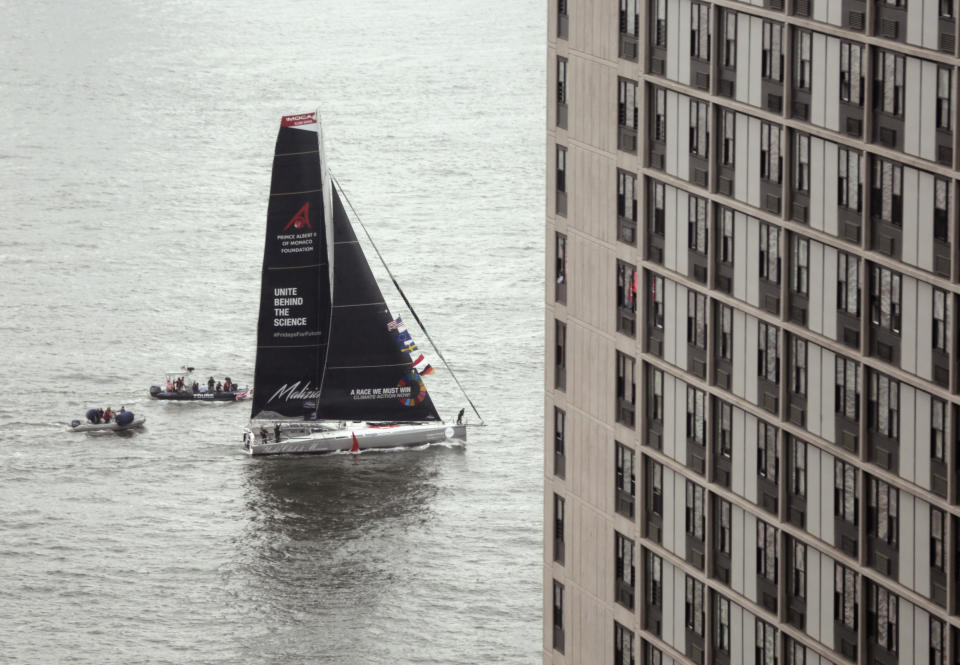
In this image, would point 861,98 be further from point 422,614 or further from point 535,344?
point 535,344

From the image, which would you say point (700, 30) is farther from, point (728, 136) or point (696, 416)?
point (696, 416)

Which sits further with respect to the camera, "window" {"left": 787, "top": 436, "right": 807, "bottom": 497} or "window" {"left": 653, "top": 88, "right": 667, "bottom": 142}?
"window" {"left": 653, "top": 88, "right": 667, "bottom": 142}

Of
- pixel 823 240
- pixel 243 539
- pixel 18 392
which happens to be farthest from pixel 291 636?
pixel 823 240

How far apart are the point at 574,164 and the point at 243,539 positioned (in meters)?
74.7

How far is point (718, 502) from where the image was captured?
254 feet

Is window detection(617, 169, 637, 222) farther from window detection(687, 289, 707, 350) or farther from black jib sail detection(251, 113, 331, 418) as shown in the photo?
black jib sail detection(251, 113, 331, 418)

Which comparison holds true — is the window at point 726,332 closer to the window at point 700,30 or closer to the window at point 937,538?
the window at point 700,30

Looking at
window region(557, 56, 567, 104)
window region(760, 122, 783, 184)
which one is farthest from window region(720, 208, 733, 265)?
window region(557, 56, 567, 104)

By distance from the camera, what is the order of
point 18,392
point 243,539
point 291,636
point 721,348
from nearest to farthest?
point 721,348
point 291,636
point 243,539
point 18,392

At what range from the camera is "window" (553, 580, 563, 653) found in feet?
287

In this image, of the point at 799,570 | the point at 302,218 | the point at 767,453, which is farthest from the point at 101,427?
the point at 799,570

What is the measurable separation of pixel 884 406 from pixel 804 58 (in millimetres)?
10093

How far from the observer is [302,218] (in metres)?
165

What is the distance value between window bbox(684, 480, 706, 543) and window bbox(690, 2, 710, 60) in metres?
13.7
